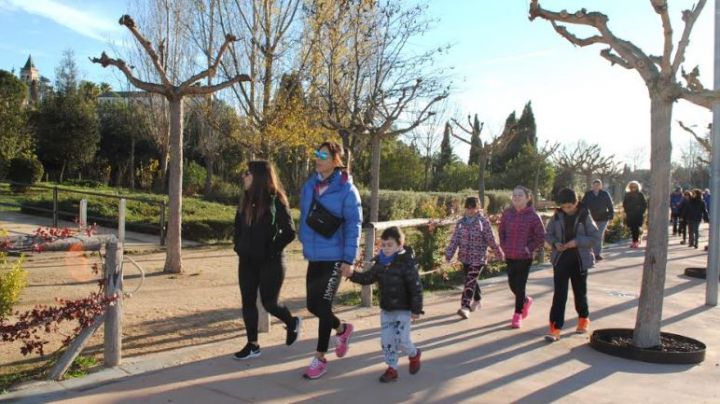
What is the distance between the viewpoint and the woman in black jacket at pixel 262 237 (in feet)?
16.0

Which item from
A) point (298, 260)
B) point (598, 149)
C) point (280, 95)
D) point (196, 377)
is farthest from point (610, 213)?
point (598, 149)

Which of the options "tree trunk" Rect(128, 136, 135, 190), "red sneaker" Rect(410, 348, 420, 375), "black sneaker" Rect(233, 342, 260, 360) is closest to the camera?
"red sneaker" Rect(410, 348, 420, 375)

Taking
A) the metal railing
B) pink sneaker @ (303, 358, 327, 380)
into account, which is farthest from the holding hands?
the metal railing

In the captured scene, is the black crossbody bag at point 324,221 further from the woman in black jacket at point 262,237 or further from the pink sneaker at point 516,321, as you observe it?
the pink sneaker at point 516,321

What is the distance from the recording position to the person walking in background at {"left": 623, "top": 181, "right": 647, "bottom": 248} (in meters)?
14.9

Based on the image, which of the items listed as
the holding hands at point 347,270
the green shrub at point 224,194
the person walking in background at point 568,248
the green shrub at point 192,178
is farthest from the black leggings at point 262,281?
the green shrub at point 192,178

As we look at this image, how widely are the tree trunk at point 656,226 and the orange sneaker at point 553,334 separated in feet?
2.37

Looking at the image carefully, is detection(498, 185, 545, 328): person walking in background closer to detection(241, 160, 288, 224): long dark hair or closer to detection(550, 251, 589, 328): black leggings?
detection(550, 251, 589, 328): black leggings

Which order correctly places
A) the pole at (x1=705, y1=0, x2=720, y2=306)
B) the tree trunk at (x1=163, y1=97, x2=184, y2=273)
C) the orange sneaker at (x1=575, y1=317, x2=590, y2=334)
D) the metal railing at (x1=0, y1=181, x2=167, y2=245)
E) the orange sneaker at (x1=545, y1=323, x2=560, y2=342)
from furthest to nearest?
the metal railing at (x1=0, y1=181, x2=167, y2=245) → the tree trunk at (x1=163, y1=97, x2=184, y2=273) → the pole at (x1=705, y1=0, x2=720, y2=306) → the orange sneaker at (x1=575, y1=317, x2=590, y2=334) → the orange sneaker at (x1=545, y1=323, x2=560, y2=342)

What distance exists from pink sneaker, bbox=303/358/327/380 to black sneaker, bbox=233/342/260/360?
2.02 feet

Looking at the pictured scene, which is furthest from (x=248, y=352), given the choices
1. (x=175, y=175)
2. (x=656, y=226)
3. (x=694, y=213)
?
(x=694, y=213)

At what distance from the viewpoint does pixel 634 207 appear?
14891mm

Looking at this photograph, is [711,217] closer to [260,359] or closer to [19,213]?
[260,359]

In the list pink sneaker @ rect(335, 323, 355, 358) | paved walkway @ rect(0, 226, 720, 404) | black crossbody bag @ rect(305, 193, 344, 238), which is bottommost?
paved walkway @ rect(0, 226, 720, 404)
